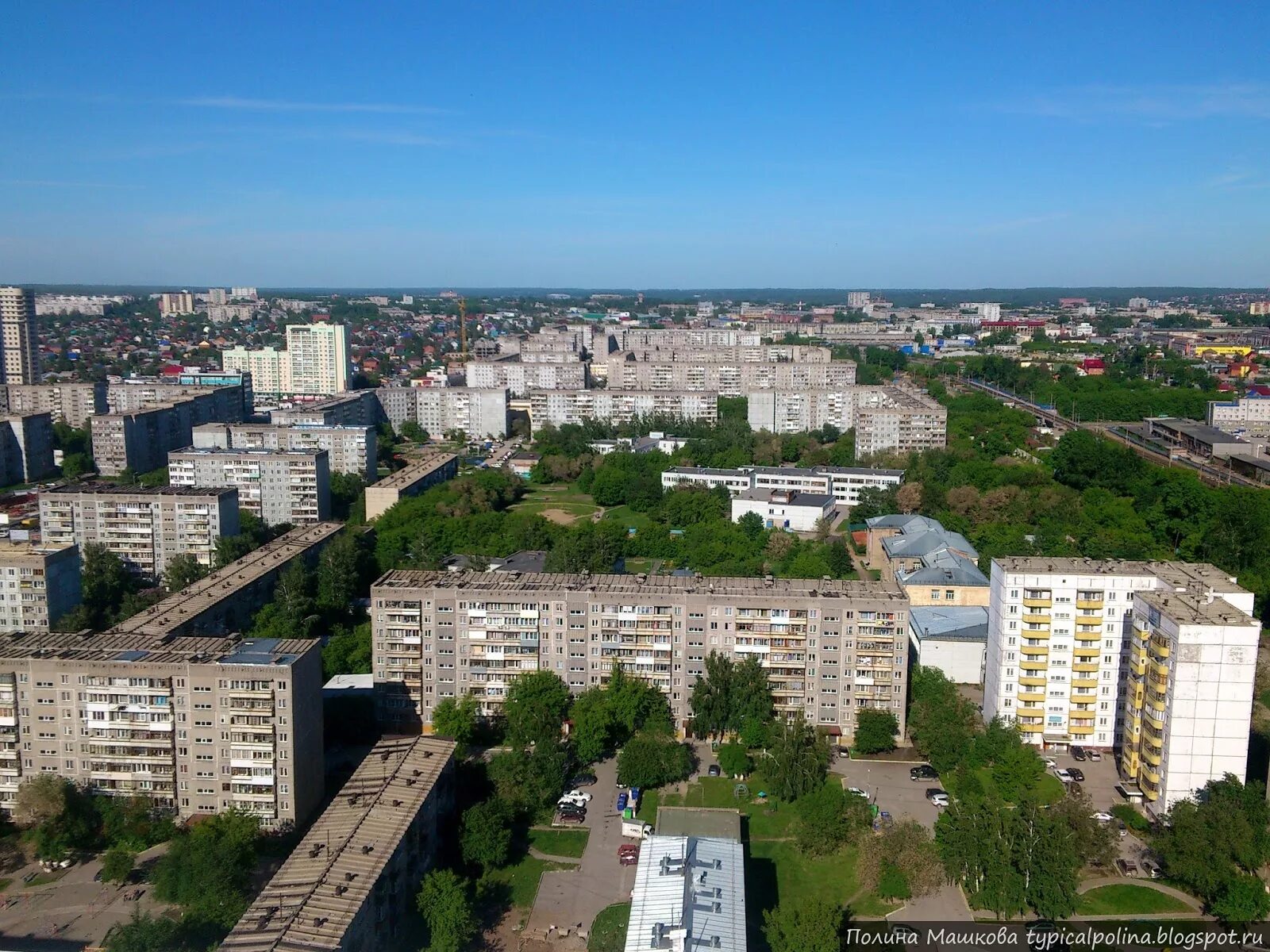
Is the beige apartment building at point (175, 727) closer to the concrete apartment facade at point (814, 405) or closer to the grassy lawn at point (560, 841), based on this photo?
the grassy lawn at point (560, 841)

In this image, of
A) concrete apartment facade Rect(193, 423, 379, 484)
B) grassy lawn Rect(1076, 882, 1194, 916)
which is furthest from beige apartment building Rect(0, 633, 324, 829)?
concrete apartment facade Rect(193, 423, 379, 484)

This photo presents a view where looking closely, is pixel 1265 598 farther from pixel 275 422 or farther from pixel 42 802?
pixel 275 422

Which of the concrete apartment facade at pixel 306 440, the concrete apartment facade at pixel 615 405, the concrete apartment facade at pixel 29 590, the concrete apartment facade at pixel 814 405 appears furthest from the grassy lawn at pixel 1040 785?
the concrete apartment facade at pixel 615 405

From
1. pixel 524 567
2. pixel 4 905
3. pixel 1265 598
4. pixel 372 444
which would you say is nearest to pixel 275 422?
pixel 372 444

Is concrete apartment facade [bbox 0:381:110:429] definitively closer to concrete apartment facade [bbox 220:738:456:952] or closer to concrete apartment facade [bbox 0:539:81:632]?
concrete apartment facade [bbox 0:539:81:632]

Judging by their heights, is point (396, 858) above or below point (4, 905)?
above
